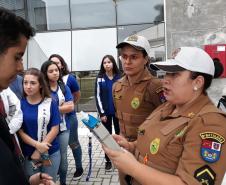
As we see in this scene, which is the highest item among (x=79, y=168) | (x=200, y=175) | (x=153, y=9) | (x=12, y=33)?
(x=153, y=9)

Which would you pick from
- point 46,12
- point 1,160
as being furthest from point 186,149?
point 46,12

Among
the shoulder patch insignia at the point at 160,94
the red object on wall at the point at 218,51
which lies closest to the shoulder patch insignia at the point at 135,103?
the shoulder patch insignia at the point at 160,94

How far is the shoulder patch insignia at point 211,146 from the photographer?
4.77ft

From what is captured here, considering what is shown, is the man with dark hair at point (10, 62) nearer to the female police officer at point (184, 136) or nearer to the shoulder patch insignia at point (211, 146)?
the female police officer at point (184, 136)

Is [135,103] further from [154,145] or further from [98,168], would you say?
[98,168]

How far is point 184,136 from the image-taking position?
156 centimetres

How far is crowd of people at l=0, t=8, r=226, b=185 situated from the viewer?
133 cm

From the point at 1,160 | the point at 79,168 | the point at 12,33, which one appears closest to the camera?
the point at 1,160

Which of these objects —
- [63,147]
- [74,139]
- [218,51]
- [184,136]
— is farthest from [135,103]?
[218,51]

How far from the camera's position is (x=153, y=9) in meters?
9.70

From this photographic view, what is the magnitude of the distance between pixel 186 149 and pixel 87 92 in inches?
351

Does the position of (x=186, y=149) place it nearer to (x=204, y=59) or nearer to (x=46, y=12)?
(x=204, y=59)

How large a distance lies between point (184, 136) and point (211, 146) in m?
0.15

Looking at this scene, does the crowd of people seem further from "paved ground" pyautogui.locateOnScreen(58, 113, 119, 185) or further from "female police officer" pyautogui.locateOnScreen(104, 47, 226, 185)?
"paved ground" pyautogui.locateOnScreen(58, 113, 119, 185)
